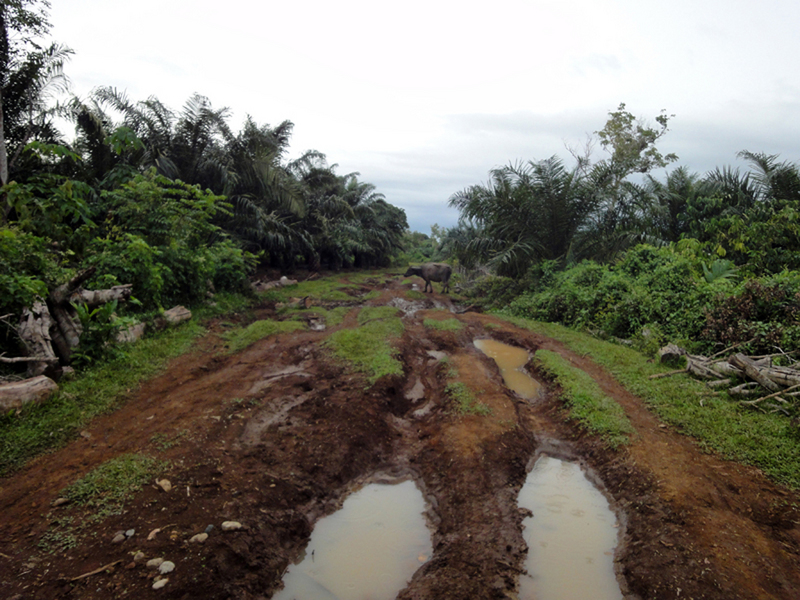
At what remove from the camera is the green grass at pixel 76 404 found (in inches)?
169

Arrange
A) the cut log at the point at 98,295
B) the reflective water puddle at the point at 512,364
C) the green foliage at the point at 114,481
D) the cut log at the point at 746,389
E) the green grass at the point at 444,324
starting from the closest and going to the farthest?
1. the green foliage at the point at 114,481
2. the cut log at the point at 746,389
3. the cut log at the point at 98,295
4. the reflective water puddle at the point at 512,364
5. the green grass at the point at 444,324

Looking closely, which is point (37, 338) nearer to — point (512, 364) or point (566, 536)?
point (566, 536)

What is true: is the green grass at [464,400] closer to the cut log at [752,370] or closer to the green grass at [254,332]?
the cut log at [752,370]

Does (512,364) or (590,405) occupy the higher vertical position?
(590,405)

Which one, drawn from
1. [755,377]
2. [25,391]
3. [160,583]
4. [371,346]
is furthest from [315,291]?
[160,583]

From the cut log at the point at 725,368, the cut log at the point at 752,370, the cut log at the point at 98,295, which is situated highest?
the cut log at the point at 98,295

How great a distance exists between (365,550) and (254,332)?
6275 mm

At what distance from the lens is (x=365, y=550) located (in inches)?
142

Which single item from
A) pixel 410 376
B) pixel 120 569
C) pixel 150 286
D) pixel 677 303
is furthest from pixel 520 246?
pixel 120 569

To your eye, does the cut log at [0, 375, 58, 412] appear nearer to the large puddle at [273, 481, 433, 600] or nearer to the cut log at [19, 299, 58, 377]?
the cut log at [19, 299, 58, 377]

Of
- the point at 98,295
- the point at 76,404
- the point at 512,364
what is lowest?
the point at 512,364

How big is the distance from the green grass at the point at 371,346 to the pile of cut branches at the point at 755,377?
4.23 m

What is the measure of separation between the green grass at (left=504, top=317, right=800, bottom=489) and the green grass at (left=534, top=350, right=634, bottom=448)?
613mm

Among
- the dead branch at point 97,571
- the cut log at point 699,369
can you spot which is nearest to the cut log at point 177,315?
the dead branch at point 97,571
